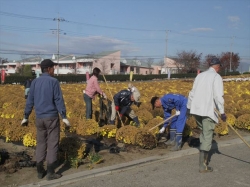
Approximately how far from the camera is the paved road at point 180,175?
4.94 m

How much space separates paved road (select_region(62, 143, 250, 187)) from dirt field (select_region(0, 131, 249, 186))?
0.48 meters

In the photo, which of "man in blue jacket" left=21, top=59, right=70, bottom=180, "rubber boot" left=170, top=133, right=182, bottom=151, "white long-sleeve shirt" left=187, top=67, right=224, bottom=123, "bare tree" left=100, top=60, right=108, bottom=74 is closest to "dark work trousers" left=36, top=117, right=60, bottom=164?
"man in blue jacket" left=21, top=59, right=70, bottom=180

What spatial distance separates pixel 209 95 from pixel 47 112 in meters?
2.82

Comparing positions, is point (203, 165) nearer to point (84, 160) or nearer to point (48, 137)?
point (84, 160)

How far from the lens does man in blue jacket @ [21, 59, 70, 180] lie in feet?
16.2

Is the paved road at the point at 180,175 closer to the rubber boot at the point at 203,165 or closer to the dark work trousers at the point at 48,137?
the rubber boot at the point at 203,165

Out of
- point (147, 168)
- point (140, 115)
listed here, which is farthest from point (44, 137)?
point (140, 115)

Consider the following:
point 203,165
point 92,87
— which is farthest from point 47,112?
point 92,87

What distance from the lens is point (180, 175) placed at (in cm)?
536

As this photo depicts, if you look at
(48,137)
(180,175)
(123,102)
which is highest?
(123,102)

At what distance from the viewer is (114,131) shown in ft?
26.4

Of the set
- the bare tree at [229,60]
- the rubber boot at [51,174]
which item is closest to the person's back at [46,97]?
the rubber boot at [51,174]

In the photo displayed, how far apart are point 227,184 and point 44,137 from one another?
3083 millimetres

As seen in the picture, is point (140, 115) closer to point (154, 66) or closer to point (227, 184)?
point (227, 184)
